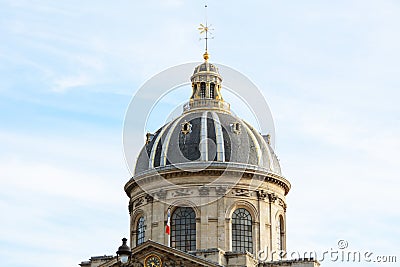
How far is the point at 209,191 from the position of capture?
65750 millimetres

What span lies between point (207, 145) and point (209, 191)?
11.9 feet

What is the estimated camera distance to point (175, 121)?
7081 centimetres

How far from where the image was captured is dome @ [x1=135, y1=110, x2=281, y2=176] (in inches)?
2638

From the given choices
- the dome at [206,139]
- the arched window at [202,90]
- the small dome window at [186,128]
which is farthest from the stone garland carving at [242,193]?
the arched window at [202,90]

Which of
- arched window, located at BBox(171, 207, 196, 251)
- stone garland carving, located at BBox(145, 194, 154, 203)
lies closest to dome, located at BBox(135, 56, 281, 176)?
stone garland carving, located at BBox(145, 194, 154, 203)

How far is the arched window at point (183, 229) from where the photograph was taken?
65250 mm

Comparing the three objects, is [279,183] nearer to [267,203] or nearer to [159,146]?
[267,203]

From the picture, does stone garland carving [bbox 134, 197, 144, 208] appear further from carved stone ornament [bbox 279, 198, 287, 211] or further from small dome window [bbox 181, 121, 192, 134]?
carved stone ornament [bbox 279, 198, 287, 211]

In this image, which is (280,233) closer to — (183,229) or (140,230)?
(183,229)

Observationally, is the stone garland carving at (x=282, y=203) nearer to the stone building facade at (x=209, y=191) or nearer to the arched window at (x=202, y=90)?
the stone building facade at (x=209, y=191)

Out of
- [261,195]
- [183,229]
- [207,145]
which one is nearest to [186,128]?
[207,145]

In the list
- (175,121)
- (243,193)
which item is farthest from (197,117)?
(243,193)

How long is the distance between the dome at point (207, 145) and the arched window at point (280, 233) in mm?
3781

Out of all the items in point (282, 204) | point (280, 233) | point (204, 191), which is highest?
point (282, 204)
